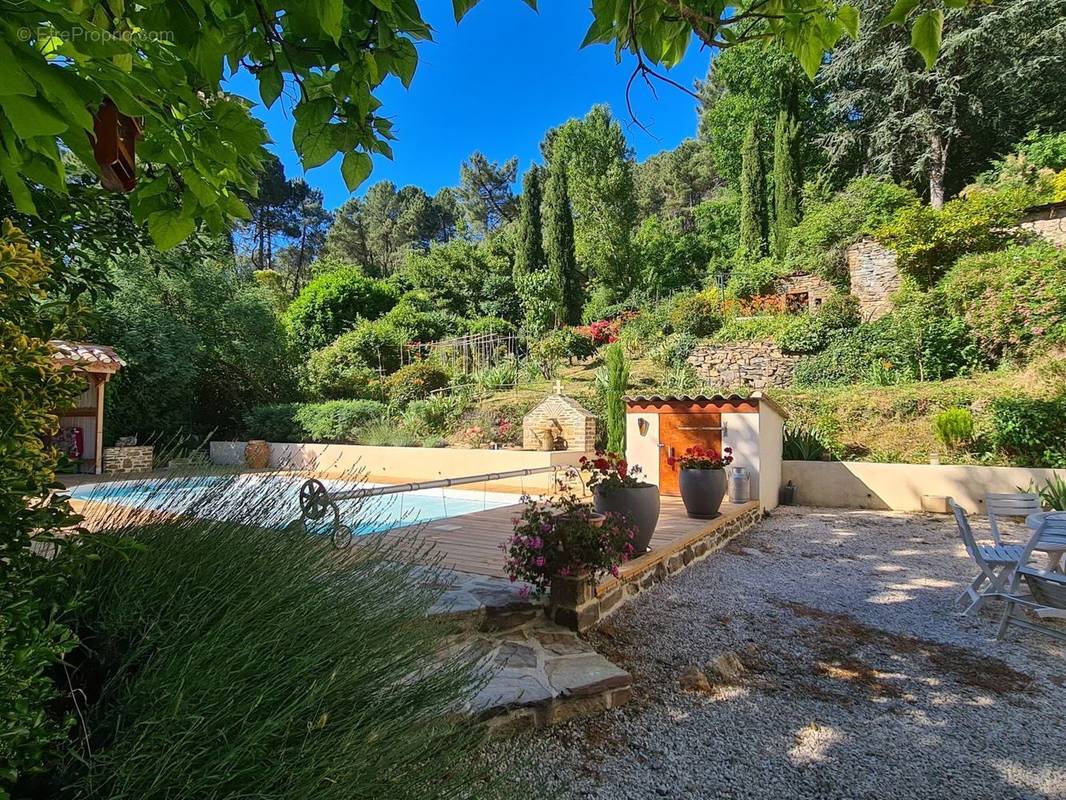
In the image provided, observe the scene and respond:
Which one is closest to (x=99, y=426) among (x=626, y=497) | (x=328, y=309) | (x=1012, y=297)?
(x=328, y=309)

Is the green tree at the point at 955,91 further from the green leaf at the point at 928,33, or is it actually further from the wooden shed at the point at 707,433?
the green leaf at the point at 928,33

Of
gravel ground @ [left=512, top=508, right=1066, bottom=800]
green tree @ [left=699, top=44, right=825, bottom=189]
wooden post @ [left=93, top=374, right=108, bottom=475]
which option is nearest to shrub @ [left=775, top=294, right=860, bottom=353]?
gravel ground @ [left=512, top=508, right=1066, bottom=800]

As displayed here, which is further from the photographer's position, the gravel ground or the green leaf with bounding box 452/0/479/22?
the gravel ground

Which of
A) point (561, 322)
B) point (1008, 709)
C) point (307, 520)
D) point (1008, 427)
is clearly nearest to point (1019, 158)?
point (1008, 427)

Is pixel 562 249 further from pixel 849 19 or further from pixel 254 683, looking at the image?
pixel 254 683

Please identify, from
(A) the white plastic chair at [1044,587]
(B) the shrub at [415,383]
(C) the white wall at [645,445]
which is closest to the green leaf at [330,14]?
(A) the white plastic chair at [1044,587]

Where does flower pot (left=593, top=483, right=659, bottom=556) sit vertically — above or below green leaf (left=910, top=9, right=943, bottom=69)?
below

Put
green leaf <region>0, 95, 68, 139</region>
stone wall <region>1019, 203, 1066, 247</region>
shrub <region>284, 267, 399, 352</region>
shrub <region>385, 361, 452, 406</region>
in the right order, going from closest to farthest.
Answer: green leaf <region>0, 95, 68, 139</region> < stone wall <region>1019, 203, 1066, 247</region> < shrub <region>385, 361, 452, 406</region> < shrub <region>284, 267, 399, 352</region>

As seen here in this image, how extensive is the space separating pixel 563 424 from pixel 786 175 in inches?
609

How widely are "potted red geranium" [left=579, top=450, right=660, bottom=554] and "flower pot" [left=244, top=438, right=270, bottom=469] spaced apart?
471 inches

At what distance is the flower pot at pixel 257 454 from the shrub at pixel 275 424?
0.65m

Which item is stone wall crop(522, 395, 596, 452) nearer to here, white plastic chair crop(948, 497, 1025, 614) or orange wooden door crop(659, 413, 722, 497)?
orange wooden door crop(659, 413, 722, 497)

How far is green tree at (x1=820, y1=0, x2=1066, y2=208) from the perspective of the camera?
15.1 m

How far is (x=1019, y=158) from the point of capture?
14398 mm
